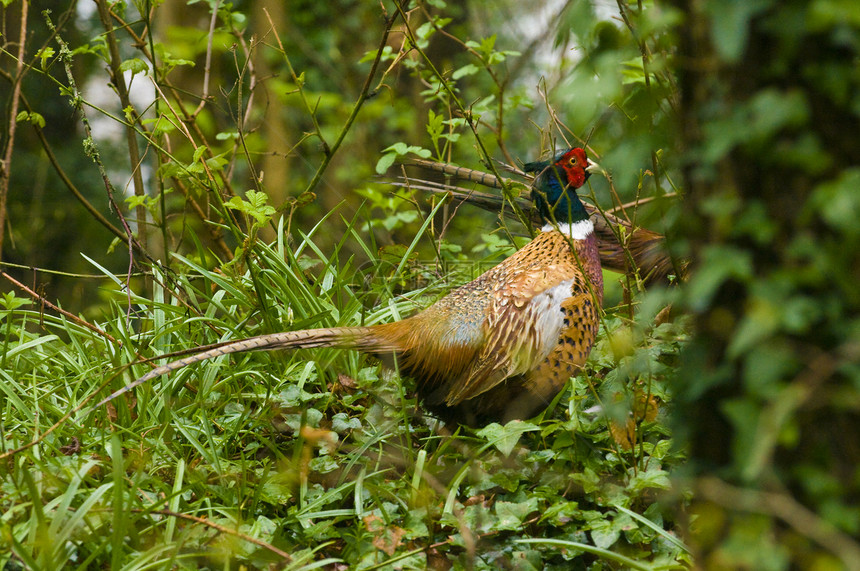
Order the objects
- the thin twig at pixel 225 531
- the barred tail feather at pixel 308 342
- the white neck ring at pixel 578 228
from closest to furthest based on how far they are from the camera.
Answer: the thin twig at pixel 225 531 < the barred tail feather at pixel 308 342 < the white neck ring at pixel 578 228

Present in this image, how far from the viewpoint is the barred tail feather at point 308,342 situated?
2.74m

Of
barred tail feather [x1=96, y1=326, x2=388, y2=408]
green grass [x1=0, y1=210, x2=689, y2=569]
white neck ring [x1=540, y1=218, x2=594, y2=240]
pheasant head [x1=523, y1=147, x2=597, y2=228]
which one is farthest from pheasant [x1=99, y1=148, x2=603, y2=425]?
pheasant head [x1=523, y1=147, x2=597, y2=228]

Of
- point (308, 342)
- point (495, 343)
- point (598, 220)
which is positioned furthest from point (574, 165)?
point (308, 342)

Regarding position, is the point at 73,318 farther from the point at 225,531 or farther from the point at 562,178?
the point at 562,178

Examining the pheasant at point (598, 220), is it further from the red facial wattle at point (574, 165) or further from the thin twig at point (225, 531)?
the thin twig at point (225, 531)

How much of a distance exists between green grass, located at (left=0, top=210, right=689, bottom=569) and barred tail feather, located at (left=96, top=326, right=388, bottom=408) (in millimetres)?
192

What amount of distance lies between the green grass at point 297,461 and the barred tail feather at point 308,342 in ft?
0.63

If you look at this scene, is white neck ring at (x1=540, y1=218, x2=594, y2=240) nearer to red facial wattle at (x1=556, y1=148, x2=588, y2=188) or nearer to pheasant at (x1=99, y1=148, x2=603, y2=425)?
red facial wattle at (x1=556, y1=148, x2=588, y2=188)

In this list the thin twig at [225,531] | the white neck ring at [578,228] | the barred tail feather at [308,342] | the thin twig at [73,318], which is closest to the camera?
the thin twig at [225,531]

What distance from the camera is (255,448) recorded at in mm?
3006

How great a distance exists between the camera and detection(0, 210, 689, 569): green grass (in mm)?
2305

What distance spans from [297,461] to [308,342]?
0.51 m

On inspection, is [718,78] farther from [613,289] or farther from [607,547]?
[613,289]

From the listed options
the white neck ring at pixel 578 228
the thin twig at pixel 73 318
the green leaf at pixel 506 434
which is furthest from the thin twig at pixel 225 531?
the white neck ring at pixel 578 228
